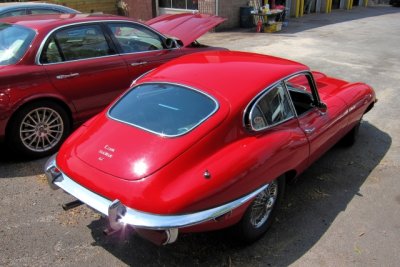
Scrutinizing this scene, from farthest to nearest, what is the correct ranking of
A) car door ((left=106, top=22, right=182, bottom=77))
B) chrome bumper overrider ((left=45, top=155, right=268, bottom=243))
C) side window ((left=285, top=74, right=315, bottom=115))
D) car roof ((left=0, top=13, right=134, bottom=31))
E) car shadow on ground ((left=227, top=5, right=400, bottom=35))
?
car shadow on ground ((left=227, top=5, right=400, bottom=35))
car door ((left=106, top=22, right=182, bottom=77))
car roof ((left=0, top=13, right=134, bottom=31))
side window ((left=285, top=74, right=315, bottom=115))
chrome bumper overrider ((left=45, top=155, right=268, bottom=243))

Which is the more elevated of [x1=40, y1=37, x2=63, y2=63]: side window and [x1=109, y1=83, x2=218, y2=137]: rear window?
[x1=40, y1=37, x2=63, y2=63]: side window

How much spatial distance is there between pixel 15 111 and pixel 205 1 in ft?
39.5

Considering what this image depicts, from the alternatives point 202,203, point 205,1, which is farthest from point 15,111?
point 205,1

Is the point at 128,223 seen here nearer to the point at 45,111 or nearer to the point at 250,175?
the point at 250,175

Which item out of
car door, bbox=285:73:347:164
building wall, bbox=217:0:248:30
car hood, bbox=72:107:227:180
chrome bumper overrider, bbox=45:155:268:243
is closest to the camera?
chrome bumper overrider, bbox=45:155:268:243

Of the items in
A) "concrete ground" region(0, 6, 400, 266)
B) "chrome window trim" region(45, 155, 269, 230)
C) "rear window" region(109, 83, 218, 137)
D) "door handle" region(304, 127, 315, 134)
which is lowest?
"concrete ground" region(0, 6, 400, 266)

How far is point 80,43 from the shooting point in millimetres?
5562

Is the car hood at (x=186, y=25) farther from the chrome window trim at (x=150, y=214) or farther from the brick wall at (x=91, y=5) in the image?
the brick wall at (x=91, y=5)

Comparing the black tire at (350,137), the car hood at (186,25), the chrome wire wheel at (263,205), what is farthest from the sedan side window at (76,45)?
the black tire at (350,137)

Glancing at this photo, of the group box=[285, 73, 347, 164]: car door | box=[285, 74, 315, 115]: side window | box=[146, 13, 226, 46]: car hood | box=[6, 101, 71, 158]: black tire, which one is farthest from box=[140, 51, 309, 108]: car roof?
box=[146, 13, 226, 46]: car hood

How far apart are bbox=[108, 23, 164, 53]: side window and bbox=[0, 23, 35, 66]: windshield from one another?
1.13 metres

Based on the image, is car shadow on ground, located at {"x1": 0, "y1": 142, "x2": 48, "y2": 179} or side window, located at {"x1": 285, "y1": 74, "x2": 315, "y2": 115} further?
car shadow on ground, located at {"x1": 0, "y1": 142, "x2": 48, "y2": 179}

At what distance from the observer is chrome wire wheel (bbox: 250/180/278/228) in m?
3.60

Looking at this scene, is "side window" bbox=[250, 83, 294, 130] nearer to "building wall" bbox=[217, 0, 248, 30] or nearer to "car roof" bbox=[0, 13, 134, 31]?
"car roof" bbox=[0, 13, 134, 31]
